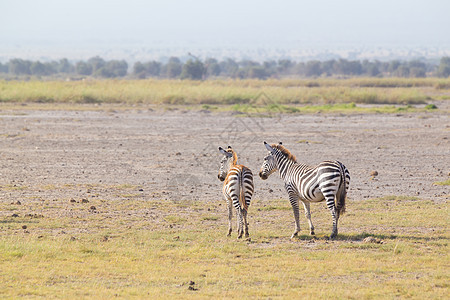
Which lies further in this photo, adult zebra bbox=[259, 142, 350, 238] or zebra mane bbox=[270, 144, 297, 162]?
zebra mane bbox=[270, 144, 297, 162]

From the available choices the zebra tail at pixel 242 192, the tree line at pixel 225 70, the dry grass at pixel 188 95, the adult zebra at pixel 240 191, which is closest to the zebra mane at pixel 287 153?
the adult zebra at pixel 240 191

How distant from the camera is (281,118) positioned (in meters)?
33.0

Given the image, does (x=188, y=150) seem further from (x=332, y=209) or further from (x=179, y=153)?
(x=332, y=209)

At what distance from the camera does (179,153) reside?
20391mm

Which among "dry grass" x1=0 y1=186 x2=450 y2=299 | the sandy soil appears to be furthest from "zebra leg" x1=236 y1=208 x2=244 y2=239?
the sandy soil

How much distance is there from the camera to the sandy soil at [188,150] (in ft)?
48.2

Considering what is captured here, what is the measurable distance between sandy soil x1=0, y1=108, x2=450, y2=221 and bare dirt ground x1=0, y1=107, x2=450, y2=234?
3 cm

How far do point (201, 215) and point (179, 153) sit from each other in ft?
28.2

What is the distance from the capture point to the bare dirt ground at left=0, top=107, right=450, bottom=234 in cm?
1412

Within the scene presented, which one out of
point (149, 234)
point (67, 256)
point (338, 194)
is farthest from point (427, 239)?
point (67, 256)

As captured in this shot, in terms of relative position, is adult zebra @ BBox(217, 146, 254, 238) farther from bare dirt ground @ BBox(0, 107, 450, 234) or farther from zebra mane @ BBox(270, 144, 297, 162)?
bare dirt ground @ BBox(0, 107, 450, 234)

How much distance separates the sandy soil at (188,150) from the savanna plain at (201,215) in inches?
2.5

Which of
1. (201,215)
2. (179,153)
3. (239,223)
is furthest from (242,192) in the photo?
(179,153)

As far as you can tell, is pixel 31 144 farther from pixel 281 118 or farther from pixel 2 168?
pixel 281 118
